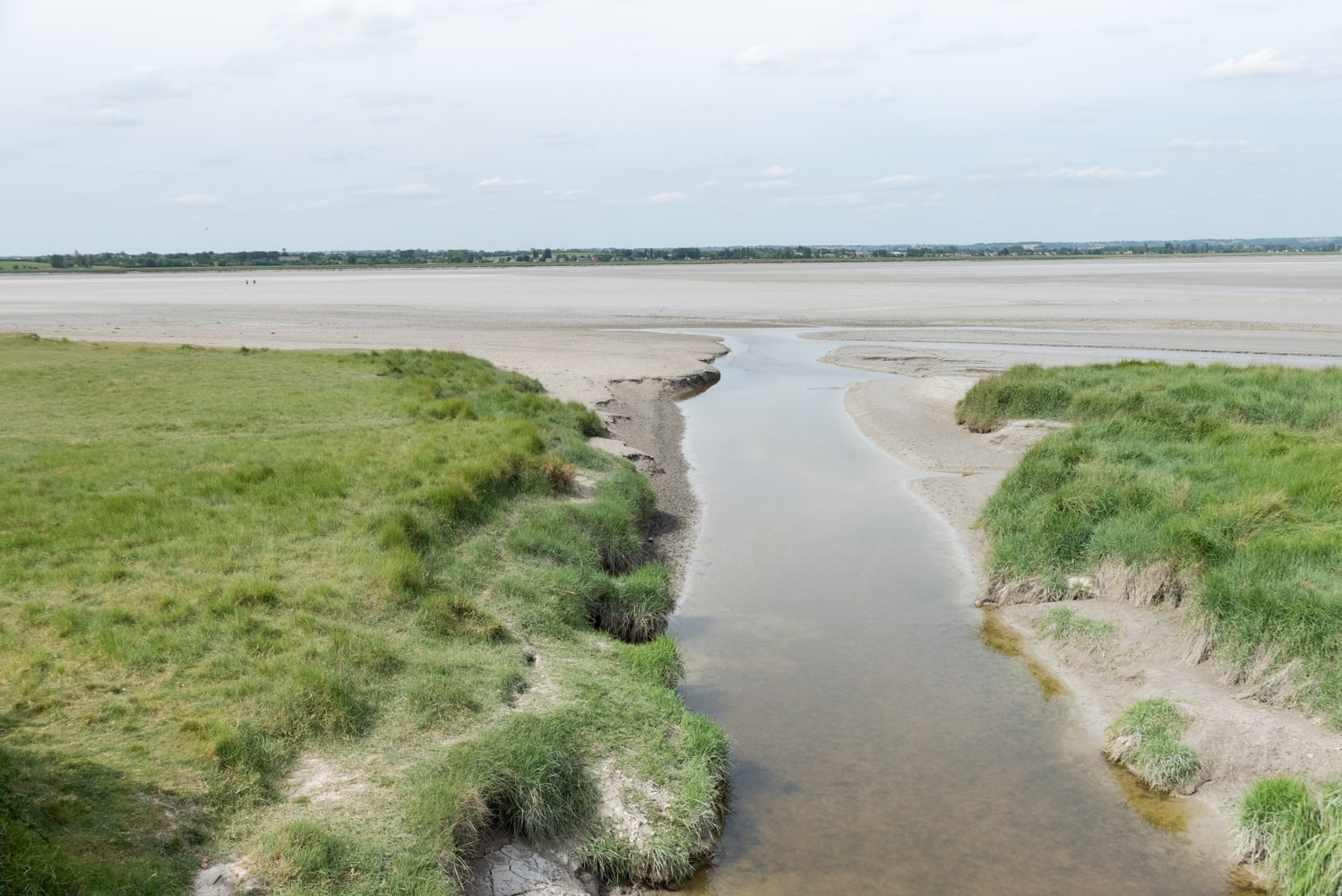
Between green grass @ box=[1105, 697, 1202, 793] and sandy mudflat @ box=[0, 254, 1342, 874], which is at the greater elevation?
sandy mudflat @ box=[0, 254, 1342, 874]

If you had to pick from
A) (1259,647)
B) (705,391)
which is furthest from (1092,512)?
(705,391)

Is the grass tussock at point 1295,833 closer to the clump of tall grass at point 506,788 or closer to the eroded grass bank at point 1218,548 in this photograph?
the eroded grass bank at point 1218,548

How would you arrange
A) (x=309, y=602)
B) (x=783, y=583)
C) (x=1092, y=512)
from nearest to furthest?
(x=309, y=602)
(x=1092, y=512)
(x=783, y=583)

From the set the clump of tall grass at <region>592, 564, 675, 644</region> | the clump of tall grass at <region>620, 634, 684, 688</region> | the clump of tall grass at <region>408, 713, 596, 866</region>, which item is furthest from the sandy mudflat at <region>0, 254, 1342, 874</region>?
the clump of tall grass at <region>408, 713, 596, 866</region>

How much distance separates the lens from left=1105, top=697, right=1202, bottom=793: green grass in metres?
10.5

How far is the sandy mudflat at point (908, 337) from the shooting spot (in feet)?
41.4

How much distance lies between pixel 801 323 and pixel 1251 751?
56525 mm

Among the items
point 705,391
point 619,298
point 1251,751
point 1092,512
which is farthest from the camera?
point 619,298

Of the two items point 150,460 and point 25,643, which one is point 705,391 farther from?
point 25,643

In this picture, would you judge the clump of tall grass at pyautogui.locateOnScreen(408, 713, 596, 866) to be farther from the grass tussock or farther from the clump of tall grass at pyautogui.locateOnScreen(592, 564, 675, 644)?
the grass tussock

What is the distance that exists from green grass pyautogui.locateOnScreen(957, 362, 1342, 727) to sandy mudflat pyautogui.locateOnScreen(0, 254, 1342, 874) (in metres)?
0.78

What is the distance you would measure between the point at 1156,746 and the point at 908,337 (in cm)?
4644

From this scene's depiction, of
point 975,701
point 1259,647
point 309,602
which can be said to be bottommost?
point 975,701

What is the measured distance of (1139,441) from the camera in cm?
1991
